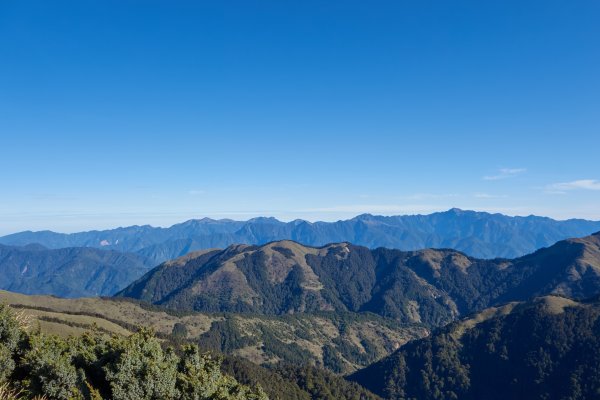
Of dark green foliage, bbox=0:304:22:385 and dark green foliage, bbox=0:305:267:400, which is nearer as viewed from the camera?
dark green foliage, bbox=0:305:267:400

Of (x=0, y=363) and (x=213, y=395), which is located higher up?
(x=0, y=363)

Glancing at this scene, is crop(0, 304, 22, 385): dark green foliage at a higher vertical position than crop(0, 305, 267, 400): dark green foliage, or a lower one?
higher

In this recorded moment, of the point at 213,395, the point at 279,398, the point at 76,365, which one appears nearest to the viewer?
the point at 213,395

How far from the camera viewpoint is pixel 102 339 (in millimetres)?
70500

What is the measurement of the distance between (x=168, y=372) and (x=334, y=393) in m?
154

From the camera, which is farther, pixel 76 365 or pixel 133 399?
pixel 76 365

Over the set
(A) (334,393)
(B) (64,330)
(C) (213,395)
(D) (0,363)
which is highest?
(D) (0,363)

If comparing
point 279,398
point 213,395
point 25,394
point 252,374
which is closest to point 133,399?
point 213,395

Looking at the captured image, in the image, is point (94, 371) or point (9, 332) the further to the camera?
point (9, 332)

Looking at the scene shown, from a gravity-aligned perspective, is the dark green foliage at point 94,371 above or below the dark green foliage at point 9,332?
below

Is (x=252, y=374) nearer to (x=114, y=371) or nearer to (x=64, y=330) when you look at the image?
(x=64, y=330)

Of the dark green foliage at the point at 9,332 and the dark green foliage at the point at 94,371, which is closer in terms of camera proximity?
the dark green foliage at the point at 94,371

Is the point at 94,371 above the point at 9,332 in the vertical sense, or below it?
below

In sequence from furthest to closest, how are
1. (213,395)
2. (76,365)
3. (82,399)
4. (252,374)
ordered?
(252,374) → (76,365) → (213,395) → (82,399)
